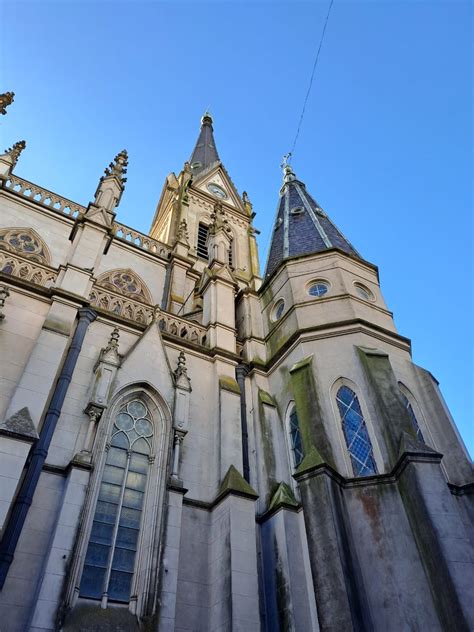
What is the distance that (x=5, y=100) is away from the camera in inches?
676

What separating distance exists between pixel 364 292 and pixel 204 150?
29.8 m

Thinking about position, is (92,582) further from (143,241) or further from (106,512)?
(143,241)

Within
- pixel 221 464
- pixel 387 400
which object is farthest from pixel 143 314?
pixel 387 400

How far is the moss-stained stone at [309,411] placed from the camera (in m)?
10.4

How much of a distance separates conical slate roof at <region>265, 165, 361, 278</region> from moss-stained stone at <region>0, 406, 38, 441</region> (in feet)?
33.1

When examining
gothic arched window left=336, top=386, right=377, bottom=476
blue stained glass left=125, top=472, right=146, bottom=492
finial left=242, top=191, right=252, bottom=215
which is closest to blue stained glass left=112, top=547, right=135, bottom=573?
blue stained glass left=125, top=472, right=146, bottom=492

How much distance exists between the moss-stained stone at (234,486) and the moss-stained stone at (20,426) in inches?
150

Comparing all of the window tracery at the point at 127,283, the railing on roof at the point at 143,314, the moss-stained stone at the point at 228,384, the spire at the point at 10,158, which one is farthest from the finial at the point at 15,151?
the moss-stained stone at the point at 228,384

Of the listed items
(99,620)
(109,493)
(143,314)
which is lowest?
(99,620)

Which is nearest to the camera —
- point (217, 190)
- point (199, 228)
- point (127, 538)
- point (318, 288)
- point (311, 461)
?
point (127, 538)

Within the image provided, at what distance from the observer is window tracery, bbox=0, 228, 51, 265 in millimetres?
17359

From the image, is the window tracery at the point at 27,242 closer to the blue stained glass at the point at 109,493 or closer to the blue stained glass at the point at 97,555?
the blue stained glass at the point at 109,493

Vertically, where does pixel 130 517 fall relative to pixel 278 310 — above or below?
below

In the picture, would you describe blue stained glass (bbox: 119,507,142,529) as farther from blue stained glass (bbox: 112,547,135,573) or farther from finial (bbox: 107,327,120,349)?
finial (bbox: 107,327,120,349)
